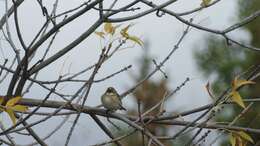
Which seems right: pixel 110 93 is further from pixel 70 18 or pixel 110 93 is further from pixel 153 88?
pixel 153 88

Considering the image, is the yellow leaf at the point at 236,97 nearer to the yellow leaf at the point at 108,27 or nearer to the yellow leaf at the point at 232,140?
the yellow leaf at the point at 232,140

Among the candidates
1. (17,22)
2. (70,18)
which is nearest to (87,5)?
(70,18)

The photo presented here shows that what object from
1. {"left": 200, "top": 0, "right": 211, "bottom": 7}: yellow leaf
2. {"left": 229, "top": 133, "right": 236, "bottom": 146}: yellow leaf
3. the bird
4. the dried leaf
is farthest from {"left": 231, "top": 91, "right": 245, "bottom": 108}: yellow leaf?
the bird

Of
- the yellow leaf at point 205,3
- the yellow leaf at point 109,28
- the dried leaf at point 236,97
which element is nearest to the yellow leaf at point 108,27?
the yellow leaf at point 109,28

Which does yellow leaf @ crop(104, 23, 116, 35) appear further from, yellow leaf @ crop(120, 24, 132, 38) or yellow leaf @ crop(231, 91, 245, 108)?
yellow leaf @ crop(231, 91, 245, 108)

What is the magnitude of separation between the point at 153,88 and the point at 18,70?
11779 millimetres

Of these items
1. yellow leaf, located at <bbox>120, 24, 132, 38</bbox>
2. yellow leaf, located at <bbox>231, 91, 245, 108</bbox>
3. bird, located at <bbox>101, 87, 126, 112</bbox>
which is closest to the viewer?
yellow leaf, located at <bbox>231, 91, 245, 108</bbox>

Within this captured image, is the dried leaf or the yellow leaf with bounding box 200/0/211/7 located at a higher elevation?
the yellow leaf with bounding box 200/0/211/7

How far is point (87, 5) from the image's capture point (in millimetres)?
1955

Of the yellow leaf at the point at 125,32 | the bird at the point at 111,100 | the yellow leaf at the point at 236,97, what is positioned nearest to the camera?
the yellow leaf at the point at 236,97

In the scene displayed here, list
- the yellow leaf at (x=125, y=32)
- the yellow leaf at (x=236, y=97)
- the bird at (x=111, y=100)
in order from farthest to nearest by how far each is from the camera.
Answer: the bird at (x=111, y=100) → the yellow leaf at (x=125, y=32) → the yellow leaf at (x=236, y=97)

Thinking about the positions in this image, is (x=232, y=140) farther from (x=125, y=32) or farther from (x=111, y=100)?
(x=111, y=100)

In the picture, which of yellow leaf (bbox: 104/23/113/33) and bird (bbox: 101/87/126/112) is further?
bird (bbox: 101/87/126/112)

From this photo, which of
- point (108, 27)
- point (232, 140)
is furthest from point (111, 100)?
point (232, 140)
